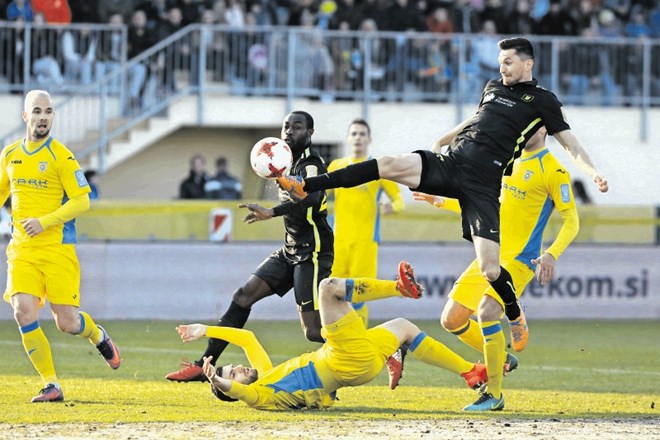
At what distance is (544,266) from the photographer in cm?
1144

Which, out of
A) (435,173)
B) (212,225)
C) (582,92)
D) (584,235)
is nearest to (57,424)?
(435,173)

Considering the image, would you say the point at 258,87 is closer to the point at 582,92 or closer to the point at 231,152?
the point at 231,152

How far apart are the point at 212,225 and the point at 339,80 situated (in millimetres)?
6031

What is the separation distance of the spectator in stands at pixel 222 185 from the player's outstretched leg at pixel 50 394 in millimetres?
12688

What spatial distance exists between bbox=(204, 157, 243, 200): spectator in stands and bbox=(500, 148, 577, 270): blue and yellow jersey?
12271 mm

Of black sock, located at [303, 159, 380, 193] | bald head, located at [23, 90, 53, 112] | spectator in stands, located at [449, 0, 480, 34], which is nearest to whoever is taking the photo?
black sock, located at [303, 159, 380, 193]

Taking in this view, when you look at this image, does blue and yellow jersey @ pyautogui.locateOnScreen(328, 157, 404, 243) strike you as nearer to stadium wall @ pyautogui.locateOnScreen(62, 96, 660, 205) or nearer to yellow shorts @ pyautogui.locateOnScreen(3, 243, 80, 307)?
yellow shorts @ pyautogui.locateOnScreen(3, 243, 80, 307)

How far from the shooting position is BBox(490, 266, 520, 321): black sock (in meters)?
11.0

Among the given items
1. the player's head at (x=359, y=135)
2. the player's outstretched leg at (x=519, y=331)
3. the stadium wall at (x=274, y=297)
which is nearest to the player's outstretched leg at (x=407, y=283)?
the player's outstretched leg at (x=519, y=331)

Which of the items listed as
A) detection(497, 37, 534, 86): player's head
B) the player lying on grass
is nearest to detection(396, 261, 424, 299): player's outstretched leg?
the player lying on grass

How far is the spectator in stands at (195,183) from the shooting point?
79.2ft

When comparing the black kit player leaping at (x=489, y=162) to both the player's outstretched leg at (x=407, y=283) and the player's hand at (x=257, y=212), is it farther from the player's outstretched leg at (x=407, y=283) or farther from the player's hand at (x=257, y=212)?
the player's outstretched leg at (x=407, y=283)

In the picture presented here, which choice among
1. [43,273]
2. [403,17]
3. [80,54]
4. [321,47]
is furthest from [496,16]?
[43,273]

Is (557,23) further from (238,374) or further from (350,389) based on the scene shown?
(238,374)
